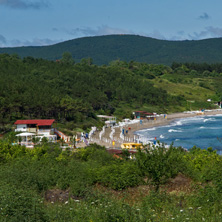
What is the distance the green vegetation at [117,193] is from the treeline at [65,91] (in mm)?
35634

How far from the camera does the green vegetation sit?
10.3 m

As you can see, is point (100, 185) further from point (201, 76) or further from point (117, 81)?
point (201, 76)

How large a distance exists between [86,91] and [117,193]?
224 feet

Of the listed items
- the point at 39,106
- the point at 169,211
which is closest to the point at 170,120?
the point at 39,106

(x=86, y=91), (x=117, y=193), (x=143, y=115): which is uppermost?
(x=86, y=91)

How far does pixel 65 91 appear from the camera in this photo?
258 ft

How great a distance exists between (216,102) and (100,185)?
102031mm

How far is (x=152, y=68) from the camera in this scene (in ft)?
482

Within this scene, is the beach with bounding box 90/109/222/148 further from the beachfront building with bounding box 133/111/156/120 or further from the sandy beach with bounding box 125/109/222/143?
the beachfront building with bounding box 133/111/156/120

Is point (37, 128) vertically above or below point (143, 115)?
above

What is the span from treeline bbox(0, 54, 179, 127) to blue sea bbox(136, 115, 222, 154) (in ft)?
40.4

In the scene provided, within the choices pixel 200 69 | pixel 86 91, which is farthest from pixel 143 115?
pixel 200 69

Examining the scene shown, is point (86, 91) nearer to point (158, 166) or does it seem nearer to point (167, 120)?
point (167, 120)

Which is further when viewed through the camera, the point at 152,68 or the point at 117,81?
the point at 152,68
